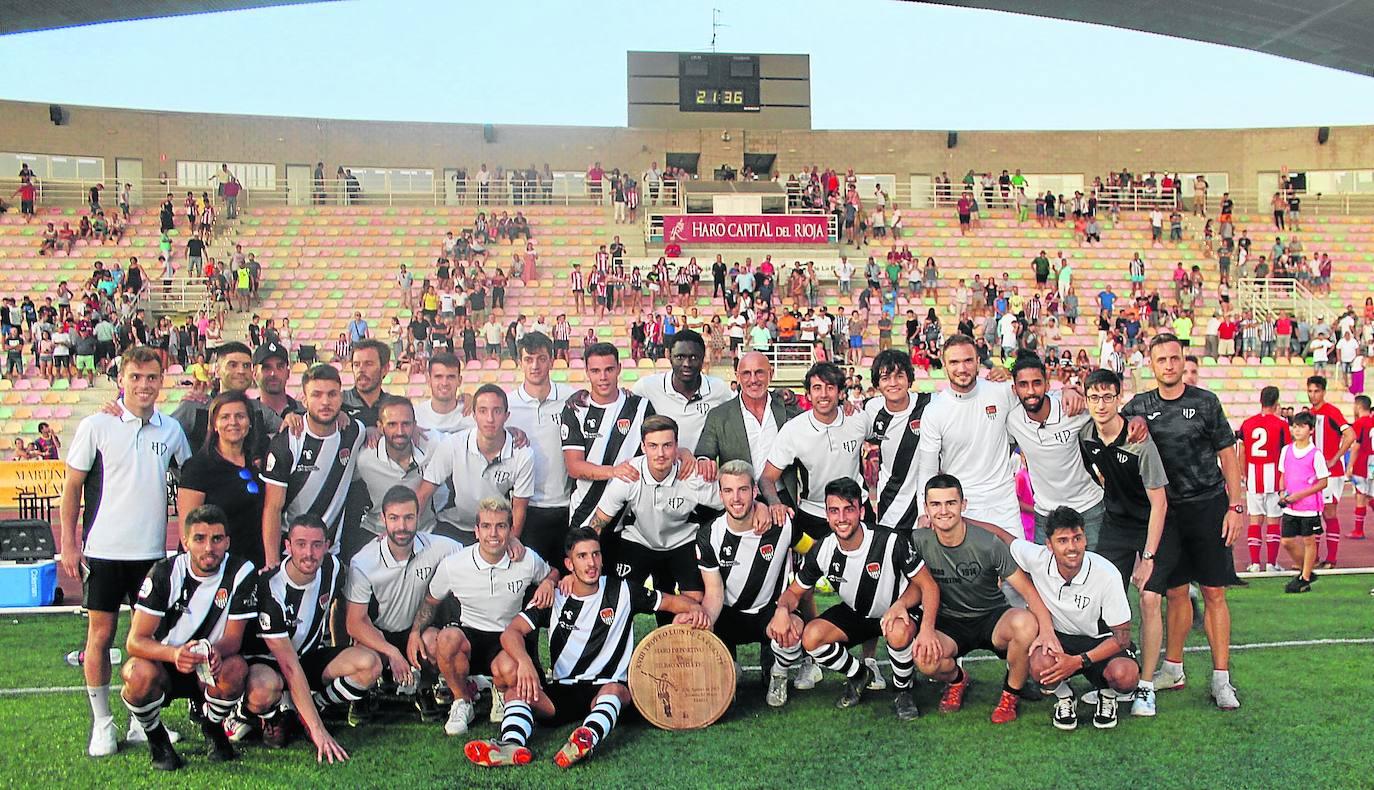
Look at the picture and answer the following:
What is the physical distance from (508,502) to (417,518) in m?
0.62

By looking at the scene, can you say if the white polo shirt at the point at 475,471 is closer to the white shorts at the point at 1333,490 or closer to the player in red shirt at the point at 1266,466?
the player in red shirt at the point at 1266,466

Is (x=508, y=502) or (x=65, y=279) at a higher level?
(x=65, y=279)

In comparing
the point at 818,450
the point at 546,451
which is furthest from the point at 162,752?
the point at 818,450

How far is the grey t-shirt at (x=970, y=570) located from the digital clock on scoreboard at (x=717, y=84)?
1328 inches

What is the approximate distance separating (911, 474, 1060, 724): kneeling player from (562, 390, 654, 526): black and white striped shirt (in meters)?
1.75

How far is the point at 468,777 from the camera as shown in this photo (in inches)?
209

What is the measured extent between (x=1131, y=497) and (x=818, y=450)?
1.72 meters

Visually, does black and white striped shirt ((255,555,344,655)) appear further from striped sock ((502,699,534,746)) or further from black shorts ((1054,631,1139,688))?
black shorts ((1054,631,1139,688))

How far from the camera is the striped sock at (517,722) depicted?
5531 mm

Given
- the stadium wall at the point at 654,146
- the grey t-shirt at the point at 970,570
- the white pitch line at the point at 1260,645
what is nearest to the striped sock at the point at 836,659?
the grey t-shirt at the point at 970,570

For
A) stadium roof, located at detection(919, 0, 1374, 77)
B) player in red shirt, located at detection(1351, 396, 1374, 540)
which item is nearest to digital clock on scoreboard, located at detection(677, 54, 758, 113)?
stadium roof, located at detection(919, 0, 1374, 77)

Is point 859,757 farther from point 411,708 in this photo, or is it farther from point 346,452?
point 346,452

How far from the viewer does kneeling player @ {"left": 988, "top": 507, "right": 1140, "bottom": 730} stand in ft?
19.4

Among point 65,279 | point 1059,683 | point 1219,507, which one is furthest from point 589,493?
point 65,279
